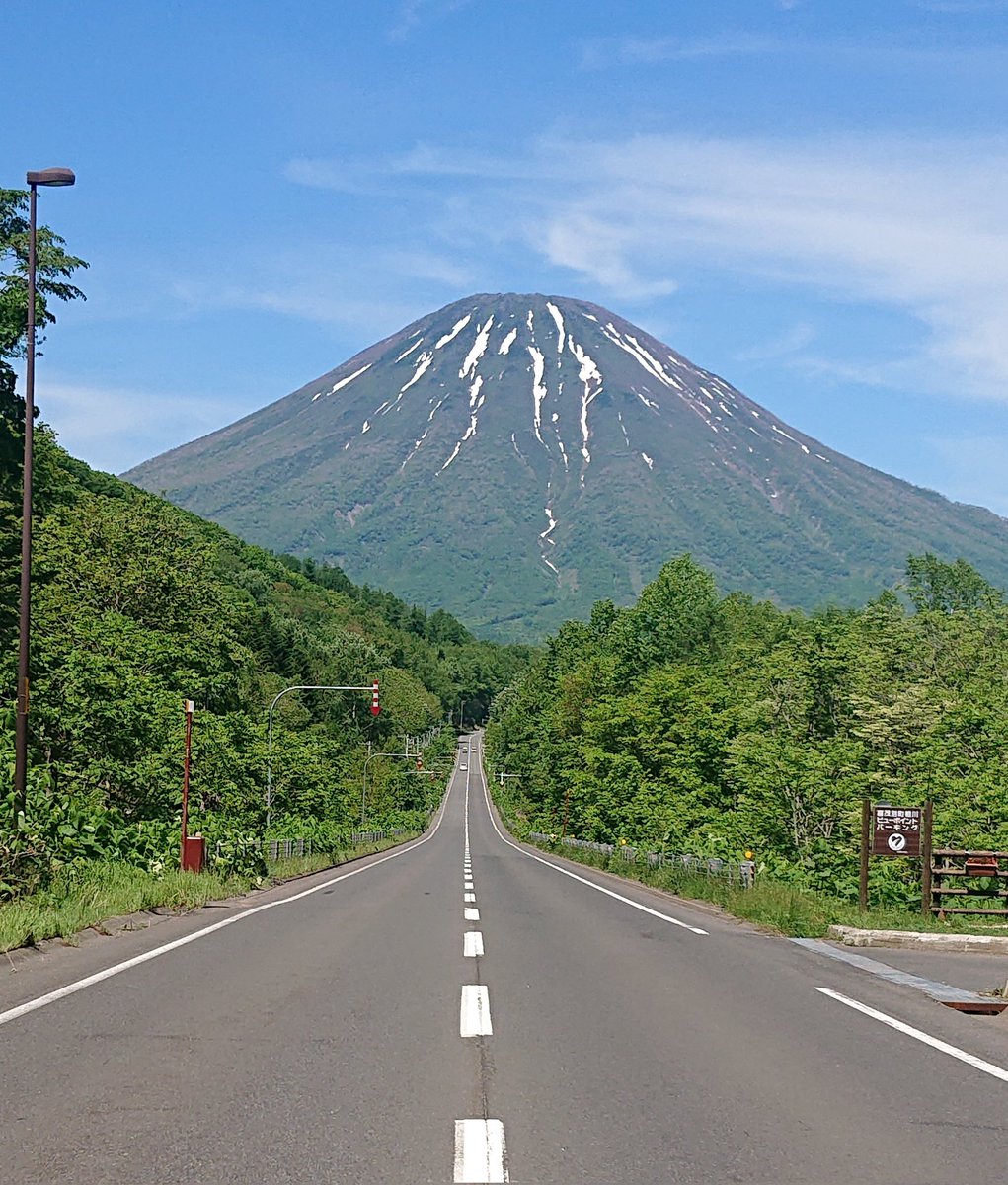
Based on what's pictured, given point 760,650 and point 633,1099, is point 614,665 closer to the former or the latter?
point 760,650

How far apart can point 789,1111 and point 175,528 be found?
156 feet

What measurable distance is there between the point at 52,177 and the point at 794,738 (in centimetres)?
3607

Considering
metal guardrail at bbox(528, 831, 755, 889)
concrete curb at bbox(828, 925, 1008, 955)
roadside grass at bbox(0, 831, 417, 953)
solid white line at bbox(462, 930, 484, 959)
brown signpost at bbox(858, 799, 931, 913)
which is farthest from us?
metal guardrail at bbox(528, 831, 755, 889)

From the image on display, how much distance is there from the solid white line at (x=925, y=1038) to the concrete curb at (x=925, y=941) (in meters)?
5.04

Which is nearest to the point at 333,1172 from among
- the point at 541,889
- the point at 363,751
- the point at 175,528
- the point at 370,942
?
the point at 370,942

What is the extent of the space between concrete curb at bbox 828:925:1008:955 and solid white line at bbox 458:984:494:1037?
711cm

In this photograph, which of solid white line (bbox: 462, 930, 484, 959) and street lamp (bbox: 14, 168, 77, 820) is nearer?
solid white line (bbox: 462, 930, 484, 959)

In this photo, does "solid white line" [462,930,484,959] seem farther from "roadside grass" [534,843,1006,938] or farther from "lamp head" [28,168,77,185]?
"lamp head" [28,168,77,185]

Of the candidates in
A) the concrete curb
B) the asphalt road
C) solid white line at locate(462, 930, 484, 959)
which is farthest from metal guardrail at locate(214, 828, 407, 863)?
the concrete curb

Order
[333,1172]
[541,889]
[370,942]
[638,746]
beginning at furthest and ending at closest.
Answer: [638,746]
[541,889]
[370,942]
[333,1172]

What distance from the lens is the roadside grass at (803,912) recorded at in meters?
17.4

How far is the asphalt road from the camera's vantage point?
5.58 meters

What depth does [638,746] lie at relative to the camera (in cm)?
5516

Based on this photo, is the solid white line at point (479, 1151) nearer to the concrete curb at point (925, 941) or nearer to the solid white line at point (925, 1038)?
the solid white line at point (925, 1038)
